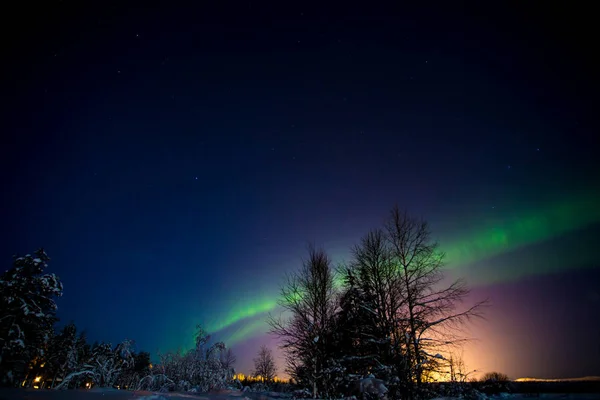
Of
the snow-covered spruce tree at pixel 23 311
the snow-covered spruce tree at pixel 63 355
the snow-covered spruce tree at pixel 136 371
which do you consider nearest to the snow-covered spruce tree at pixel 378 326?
the snow-covered spruce tree at pixel 23 311

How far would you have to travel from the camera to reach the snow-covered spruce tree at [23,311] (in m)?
20.7

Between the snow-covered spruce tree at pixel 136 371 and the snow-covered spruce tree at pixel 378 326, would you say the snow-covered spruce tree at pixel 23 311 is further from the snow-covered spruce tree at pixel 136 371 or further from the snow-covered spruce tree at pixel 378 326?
the snow-covered spruce tree at pixel 136 371

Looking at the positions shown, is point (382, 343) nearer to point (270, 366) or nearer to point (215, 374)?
point (215, 374)

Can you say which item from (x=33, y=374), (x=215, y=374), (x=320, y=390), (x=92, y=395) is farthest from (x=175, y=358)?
(x=92, y=395)

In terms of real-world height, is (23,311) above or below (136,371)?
above

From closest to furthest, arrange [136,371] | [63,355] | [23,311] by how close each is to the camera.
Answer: [23,311], [63,355], [136,371]

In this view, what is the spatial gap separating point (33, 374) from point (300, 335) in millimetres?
64451

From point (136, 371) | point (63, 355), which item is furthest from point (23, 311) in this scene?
point (136, 371)

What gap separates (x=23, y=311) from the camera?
21.9 metres

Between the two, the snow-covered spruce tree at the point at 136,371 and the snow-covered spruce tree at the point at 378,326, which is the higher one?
the snow-covered spruce tree at the point at 378,326

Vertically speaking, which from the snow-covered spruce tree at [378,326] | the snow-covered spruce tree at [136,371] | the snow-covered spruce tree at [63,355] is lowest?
the snow-covered spruce tree at [136,371]

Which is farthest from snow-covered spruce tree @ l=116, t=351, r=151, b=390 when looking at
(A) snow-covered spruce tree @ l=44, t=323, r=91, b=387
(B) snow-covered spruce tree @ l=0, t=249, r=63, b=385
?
(B) snow-covered spruce tree @ l=0, t=249, r=63, b=385

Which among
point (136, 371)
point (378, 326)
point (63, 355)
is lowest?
point (136, 371)

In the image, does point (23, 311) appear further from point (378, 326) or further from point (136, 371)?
point (136, 371)
